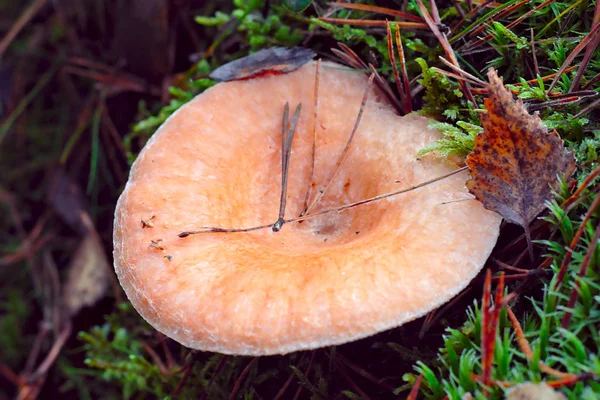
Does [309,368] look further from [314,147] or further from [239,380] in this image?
[314,147]

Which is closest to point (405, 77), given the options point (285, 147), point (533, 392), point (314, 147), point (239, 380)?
point (314, 147)

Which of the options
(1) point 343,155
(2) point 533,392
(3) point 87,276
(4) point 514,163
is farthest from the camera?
(3) point 87,276

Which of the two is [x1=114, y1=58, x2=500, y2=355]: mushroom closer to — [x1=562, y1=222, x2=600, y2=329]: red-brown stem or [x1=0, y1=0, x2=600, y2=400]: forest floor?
[x1=0, y1=0, x2=600, y2=400]: forest floor

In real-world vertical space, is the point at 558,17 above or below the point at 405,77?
above

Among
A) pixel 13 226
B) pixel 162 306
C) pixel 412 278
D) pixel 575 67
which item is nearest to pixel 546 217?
pixel 412 278

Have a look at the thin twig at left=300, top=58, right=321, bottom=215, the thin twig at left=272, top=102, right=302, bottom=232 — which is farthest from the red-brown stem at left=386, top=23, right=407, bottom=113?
the thin twig at left=272, top=102, right=302, bottom=232
